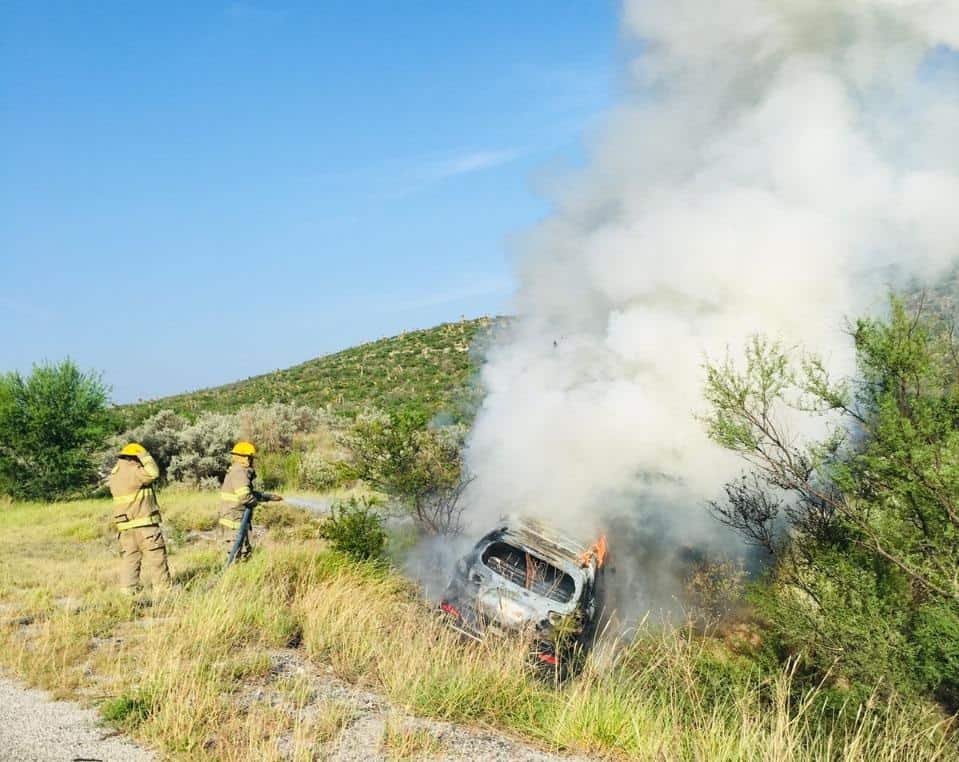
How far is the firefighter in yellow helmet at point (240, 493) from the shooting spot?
1059cm

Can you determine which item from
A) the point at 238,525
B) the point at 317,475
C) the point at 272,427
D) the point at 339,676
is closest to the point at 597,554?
the point at 339,676

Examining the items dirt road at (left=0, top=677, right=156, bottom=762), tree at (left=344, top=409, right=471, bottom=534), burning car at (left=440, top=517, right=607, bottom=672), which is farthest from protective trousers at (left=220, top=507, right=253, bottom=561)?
dirt road at (left=0, top=677, right=156, bottom=762)

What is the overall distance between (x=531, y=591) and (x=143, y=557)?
4739mm

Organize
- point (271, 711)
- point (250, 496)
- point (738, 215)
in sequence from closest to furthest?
point (271, 711) → point (250, 496) → point (738, 215)

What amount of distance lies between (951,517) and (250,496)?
8.63 m

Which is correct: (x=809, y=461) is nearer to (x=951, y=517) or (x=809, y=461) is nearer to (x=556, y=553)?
(x=951, y=517)

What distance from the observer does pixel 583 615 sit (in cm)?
854

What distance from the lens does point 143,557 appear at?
9148 mm

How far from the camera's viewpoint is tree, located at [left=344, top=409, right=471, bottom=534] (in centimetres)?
1270

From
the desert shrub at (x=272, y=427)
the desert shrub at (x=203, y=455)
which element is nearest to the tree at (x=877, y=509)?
the desert shrub at (x=203, y=455)

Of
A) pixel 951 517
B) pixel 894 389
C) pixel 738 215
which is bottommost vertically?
pixel 951 517

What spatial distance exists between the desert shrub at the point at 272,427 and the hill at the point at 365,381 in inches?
182

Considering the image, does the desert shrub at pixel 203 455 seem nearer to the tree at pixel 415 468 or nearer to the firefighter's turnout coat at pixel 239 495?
the tree at pixel 415 468

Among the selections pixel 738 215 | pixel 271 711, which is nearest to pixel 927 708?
pixel 271 711
